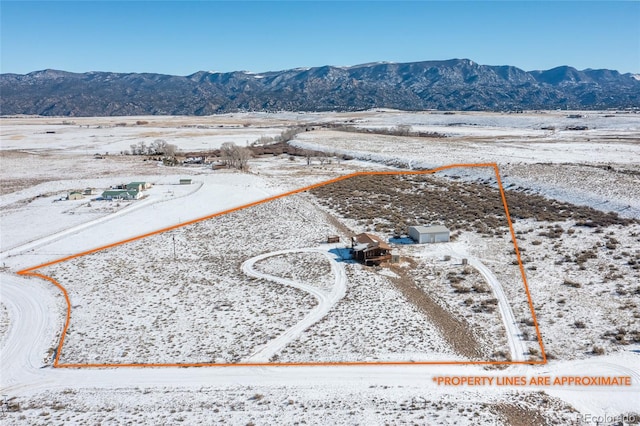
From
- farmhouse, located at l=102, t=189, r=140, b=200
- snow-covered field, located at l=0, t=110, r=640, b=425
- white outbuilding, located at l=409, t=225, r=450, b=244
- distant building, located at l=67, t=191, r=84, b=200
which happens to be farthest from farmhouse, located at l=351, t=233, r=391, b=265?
distant building, located at l=67, t=191, r=84, b=200

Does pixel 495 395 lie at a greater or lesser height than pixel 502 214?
lesser

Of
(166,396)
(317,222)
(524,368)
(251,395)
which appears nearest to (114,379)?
(166,396)

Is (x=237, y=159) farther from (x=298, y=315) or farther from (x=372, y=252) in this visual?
(x=298, y=315)

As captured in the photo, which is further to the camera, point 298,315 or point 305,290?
point 305,290

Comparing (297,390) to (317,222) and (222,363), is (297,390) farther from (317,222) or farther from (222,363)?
(317,222)

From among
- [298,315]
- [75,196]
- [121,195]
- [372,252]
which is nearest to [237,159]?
[121,195]

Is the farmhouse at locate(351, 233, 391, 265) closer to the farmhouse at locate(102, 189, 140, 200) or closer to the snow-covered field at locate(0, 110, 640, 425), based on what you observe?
the snow-covered field at locate(0, 110, 640, 425)
